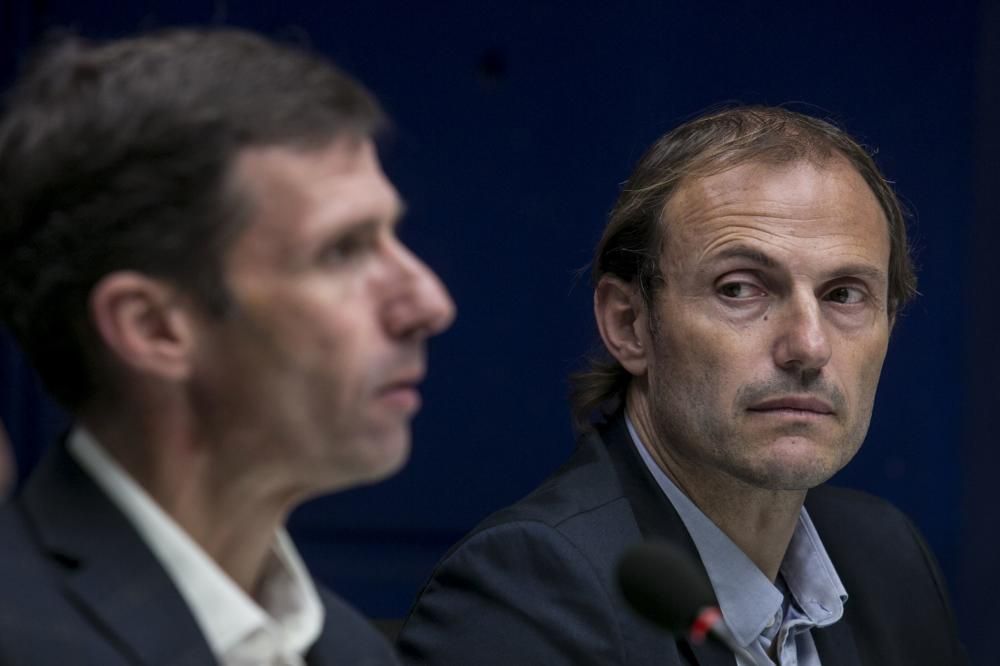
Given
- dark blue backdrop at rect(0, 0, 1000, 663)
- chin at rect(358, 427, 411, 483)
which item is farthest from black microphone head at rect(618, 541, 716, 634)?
dark blue backdrop at rect(0, 0, 1000, 663)

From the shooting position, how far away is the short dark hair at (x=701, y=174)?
8.96 ft

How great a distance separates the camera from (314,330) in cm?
167

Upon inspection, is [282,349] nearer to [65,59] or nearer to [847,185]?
[65,59]

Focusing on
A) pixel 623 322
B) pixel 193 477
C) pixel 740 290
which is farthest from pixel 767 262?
pixel 193 477

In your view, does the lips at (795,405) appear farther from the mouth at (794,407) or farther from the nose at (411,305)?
the nose at (411,305)

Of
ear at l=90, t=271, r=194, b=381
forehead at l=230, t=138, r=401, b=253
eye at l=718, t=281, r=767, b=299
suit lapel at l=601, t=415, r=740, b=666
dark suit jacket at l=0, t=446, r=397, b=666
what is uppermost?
forehead at l=230, t=138, r=401, b=253

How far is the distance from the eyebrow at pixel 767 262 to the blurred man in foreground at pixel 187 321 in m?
0.96

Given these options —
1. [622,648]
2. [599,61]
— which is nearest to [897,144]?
[599,61]

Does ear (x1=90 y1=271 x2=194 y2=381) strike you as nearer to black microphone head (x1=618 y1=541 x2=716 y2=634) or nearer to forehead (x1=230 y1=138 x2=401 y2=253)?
forehead (x1=230 y1=138 x2=401 y2=253)

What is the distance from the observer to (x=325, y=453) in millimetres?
1711

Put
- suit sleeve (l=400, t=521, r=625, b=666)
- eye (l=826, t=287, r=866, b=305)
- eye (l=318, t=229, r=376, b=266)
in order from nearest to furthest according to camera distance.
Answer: eye (l=318, t=229, r=376, b=266) < suit sleeve (l=400, t=521, r=625, b=666) < eye (l=826, t=287, r=866, b=305)

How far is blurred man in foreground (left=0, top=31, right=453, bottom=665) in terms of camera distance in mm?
1653

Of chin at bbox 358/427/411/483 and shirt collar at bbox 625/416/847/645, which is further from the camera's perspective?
shirt collar at bbox 625/416/847/645

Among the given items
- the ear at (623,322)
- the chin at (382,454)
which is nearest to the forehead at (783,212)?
the ear at (623,322)
